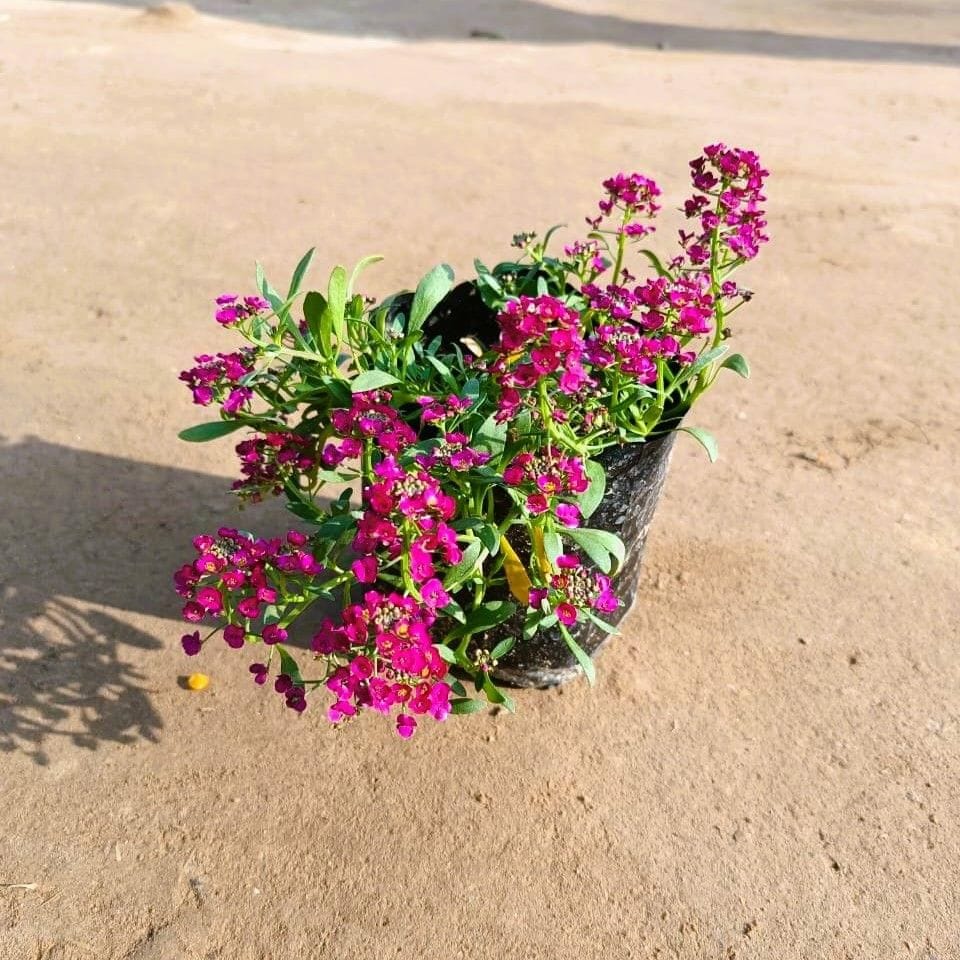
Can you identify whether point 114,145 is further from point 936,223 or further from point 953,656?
point 953,656

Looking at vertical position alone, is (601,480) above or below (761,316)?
above

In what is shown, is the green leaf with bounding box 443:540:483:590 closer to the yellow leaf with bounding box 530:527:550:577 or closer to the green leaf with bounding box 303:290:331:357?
the yellow leaf with bounding box 530:527:550:577

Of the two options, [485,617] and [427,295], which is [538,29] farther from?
[485,617]

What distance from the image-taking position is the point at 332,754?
2398mm

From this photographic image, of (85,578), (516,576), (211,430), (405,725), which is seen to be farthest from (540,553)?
(85,578)

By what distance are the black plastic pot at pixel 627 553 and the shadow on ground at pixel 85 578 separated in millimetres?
906

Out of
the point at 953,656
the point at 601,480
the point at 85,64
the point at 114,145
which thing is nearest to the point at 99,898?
the point at 601,480

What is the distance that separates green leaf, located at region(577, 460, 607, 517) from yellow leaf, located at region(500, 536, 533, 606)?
0.21 m

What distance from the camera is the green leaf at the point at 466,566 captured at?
201 cm

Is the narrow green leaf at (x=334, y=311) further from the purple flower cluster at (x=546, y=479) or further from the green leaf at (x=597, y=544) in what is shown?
the green leaf at (x=597, y=544)

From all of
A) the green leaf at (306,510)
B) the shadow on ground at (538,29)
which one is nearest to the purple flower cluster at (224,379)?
the green leaf at (306,510)

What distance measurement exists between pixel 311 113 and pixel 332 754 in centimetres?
561

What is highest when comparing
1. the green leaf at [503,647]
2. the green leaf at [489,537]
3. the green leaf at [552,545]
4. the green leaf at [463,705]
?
the green leaf at [489,537]

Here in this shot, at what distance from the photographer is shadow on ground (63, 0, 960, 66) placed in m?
9.88
